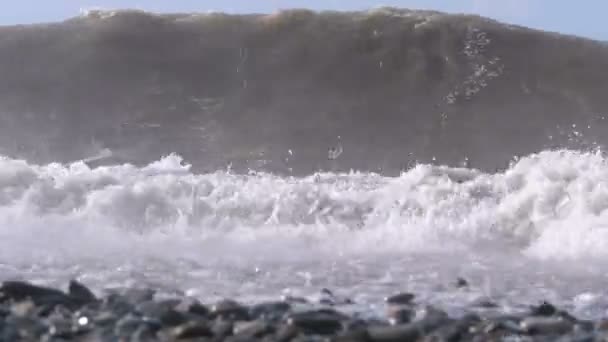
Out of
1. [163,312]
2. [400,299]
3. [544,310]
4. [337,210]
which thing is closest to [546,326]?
[544,310]

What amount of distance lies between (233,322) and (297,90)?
9.28 meters

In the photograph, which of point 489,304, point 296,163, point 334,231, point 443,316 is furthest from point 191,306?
point 296,163

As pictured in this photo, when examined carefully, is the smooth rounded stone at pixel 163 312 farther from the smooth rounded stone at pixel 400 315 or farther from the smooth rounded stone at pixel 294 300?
the smooth rounded stone at pixel 400 315

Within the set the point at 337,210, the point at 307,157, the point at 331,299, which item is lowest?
the point at 331,299

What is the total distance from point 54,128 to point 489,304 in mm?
9429

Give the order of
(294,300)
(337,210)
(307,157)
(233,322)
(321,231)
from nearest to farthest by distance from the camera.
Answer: (233,322) → (294,300) → (321,231) → (337,210) → (307,157)

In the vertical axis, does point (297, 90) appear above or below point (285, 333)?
above

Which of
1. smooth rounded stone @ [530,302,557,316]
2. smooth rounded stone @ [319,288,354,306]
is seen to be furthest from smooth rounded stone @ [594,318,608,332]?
smooth rounded stone @ [319,288,354,306]

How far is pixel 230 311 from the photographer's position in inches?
142

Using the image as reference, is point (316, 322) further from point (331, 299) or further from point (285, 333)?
point (331, 299)

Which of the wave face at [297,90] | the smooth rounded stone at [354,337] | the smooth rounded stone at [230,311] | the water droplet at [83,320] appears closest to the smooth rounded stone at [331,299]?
the smooth rounded stone at [230,311]

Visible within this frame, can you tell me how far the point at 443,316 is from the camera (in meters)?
3.59

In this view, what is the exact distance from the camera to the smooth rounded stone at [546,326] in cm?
Result: 349

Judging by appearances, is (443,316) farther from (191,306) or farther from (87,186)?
(87,186)
